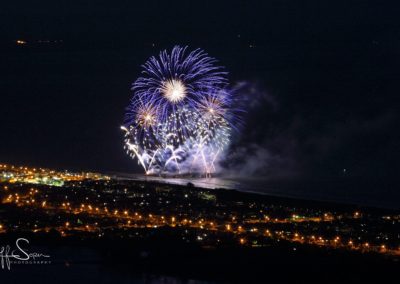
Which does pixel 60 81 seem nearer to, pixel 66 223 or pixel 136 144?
pixel 136 144

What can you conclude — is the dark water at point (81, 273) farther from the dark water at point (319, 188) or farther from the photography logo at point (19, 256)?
the dark water at point (319, 188)

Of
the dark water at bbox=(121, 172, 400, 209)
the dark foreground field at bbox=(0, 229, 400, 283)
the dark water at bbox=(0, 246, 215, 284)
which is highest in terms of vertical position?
the dark water at bbox=(121, 172, 400, 209)

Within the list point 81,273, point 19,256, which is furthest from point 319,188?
point 19,256

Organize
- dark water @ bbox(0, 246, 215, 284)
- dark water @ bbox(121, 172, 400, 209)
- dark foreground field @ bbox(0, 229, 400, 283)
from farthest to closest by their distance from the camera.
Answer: dark water @ bbox(121, 172, 400, 209)
dark foreground field @ bbox(0, 229, 400, 283)
dark water @ bbox(0, 246, 215, 284)

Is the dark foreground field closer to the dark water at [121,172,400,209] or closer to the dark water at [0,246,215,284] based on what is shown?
the dark water at [0,246,215,284]

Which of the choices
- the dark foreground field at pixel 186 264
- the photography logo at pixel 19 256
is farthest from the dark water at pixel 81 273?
the photography logo at pixel 19 256

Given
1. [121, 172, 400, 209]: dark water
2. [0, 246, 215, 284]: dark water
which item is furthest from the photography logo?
[121, 172, 400, 209]: dark water

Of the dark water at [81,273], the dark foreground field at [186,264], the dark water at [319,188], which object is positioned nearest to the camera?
the dark water at [81,273]

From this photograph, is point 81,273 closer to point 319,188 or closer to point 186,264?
point 186,264
